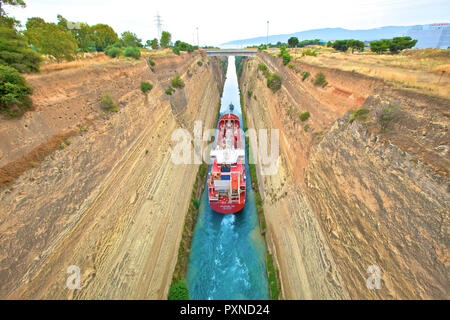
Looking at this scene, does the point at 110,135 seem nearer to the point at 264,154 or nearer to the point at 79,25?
the point at 264,154

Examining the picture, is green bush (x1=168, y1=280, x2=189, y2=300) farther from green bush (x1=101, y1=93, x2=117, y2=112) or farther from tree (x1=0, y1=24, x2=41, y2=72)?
tree (x1=0, y1=24, x2=41, y2=72)

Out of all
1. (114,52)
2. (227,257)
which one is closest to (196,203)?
(227,257)

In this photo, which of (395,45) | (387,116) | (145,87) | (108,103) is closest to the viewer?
(387,116)

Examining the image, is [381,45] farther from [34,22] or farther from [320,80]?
[34,22]

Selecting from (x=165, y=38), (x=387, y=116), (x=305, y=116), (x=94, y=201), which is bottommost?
(x=94, y=201)

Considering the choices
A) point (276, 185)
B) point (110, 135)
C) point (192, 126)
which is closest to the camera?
point (110, 135)

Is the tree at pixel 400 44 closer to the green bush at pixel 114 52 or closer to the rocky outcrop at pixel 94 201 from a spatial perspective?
the rocky outcrop at pixel 94 201

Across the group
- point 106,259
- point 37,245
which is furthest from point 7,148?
point 106,259
